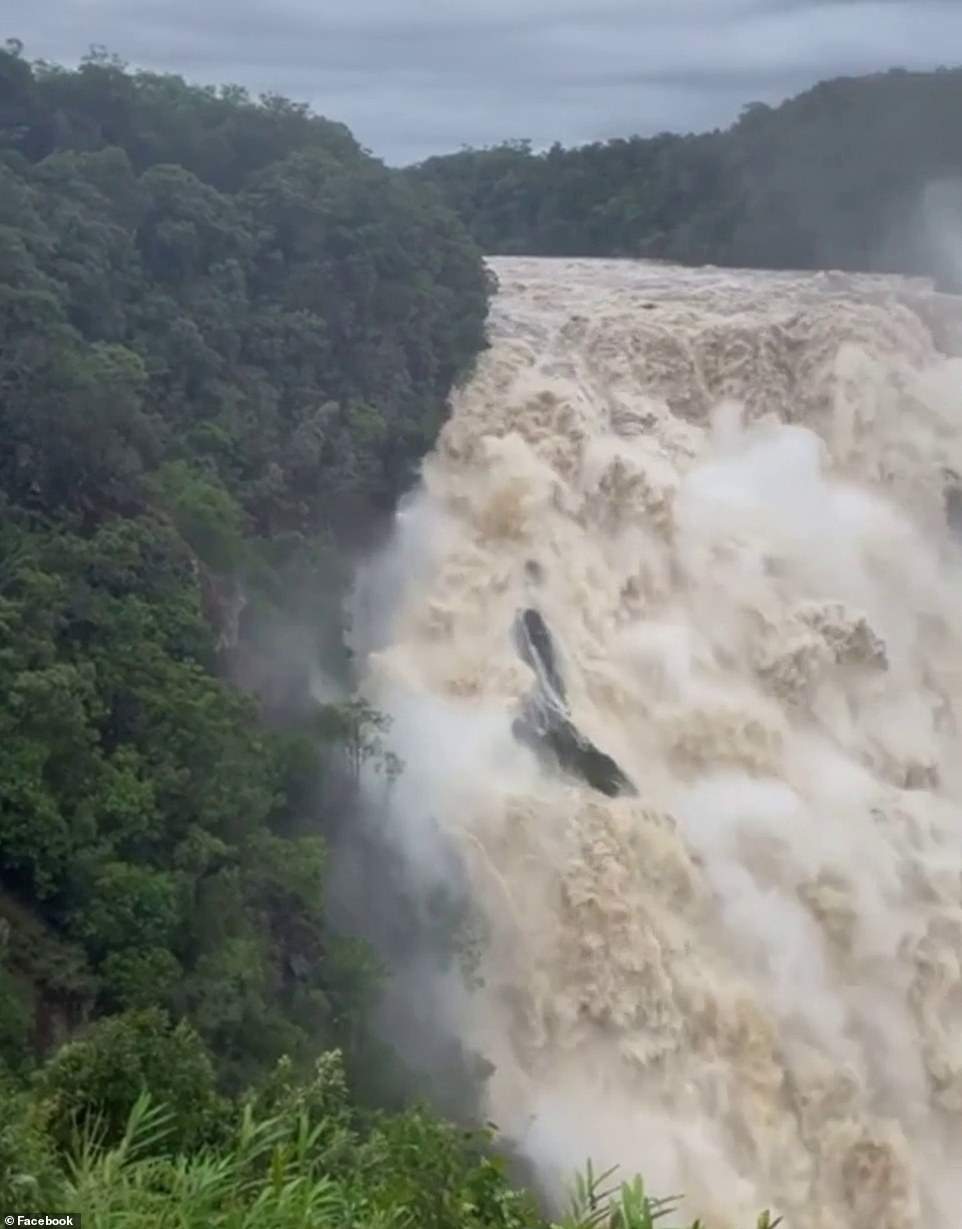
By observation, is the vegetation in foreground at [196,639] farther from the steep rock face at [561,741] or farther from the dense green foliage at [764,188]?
the dense green foliage at [764,188]

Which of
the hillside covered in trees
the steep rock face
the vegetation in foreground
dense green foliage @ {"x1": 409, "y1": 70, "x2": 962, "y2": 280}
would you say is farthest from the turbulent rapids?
dense green foliage @ {"x1": 409, "y1": 70, "x2": 962, "y2": 280}

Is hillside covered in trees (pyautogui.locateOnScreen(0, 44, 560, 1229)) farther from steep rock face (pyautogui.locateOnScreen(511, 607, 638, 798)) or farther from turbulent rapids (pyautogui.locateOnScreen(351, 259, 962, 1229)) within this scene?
steep rock face (pyautogui.locateOnScreen(511, 607, 638, 798))

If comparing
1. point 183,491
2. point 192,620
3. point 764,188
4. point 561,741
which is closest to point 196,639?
point 192,620

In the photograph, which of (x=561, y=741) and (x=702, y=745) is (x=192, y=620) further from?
(x=702, y=745)

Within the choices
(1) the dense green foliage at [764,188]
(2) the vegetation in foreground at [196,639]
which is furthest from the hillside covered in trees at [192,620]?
(1) the dense green foliage at [764,188]

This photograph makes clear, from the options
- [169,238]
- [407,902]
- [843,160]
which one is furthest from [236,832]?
[843,160]

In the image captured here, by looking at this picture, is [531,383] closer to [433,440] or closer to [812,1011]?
[433,440]
